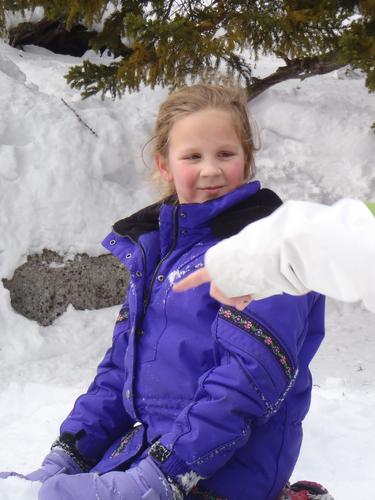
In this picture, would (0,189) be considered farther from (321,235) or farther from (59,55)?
(321,235)

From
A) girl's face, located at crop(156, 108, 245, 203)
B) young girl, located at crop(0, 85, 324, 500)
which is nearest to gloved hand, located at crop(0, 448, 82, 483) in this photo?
young girl, located at crop(0, 85, 324, 500)

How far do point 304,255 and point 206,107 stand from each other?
1.36m

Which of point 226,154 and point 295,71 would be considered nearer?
point 226,154

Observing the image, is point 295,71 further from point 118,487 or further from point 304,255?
point 304,255

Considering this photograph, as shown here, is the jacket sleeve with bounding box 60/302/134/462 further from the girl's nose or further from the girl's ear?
the girl's nose

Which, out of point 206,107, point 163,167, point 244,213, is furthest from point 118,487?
point 206,107

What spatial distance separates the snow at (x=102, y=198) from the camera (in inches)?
172

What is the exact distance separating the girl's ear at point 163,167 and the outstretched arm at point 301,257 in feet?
4.17

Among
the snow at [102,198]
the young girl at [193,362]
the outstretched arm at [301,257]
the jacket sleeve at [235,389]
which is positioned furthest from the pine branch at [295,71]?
the outstretched arm at [301,257]

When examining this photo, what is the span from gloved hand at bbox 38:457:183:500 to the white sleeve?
841mm

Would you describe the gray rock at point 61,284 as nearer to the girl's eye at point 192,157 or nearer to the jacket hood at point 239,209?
the girl's eye at point 192,157

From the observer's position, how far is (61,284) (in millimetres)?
5836

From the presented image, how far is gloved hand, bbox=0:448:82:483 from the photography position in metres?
2.44

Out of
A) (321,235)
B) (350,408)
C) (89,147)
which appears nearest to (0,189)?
(89,147)
